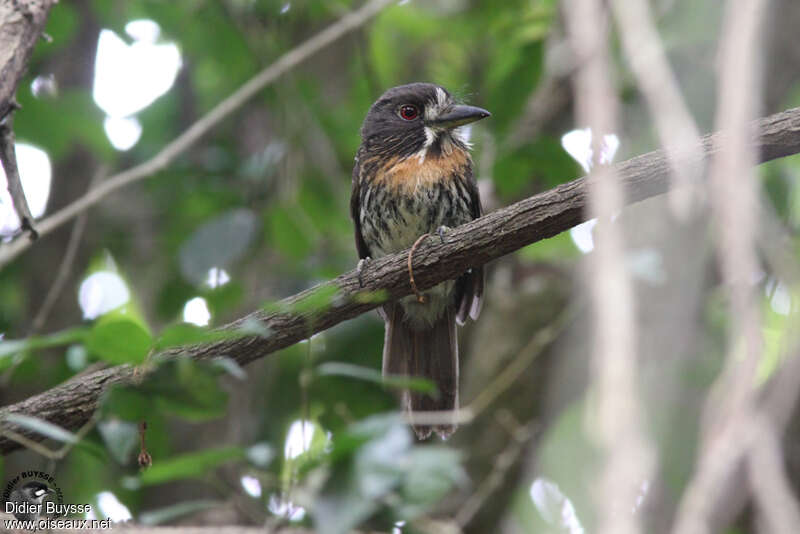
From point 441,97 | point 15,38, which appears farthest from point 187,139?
point 15,38

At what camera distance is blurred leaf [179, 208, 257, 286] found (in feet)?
12.2

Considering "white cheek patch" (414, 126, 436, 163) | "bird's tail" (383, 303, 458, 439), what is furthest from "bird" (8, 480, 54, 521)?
"white cheek patch" (414, 126, 436, 163)

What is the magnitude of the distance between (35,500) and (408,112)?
2148 millimetres

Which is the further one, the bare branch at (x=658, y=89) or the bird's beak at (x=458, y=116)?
the bird's beak at (x=458, y=116)

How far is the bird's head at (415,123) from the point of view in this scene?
3758 mm

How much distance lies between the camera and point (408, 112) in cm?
389

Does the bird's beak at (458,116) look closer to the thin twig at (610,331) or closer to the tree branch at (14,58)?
the tree branch at (14,58)

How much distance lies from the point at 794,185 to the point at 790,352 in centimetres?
244

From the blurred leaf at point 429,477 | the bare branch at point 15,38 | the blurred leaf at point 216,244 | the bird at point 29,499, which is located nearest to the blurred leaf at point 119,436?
the bird at point 29,499

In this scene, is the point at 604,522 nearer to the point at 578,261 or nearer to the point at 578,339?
the point at 578,339

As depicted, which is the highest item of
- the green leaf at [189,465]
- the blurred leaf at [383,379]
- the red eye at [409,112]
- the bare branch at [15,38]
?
the red eye at [409,112]

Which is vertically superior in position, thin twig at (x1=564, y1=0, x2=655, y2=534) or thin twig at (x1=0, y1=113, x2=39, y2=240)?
thin twig at (x1=0, y1=113, x2=39, y2=240)

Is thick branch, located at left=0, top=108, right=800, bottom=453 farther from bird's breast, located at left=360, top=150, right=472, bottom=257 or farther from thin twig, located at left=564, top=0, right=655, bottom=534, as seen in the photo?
thin twig, located at left=564, top=0, right=655, bottom=534

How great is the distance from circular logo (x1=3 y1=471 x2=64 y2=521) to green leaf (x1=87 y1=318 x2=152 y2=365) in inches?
22.5
